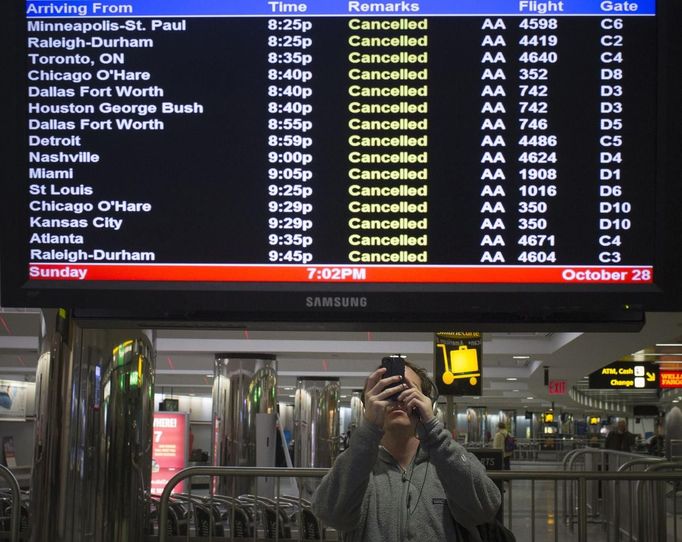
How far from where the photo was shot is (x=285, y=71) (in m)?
3.46

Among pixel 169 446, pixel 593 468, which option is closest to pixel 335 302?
pixel 593 468

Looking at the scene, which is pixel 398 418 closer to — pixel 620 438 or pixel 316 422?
pixel 620 438

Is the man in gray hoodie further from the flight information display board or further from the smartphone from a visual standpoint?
the flight information display board

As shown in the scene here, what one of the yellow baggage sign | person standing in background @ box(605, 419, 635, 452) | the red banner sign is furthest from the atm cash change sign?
the yellow baggage sign

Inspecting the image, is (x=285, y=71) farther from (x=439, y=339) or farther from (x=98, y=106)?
(x=439, y=339)

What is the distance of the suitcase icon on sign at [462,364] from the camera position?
1316 cm

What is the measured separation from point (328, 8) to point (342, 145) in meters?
0.54

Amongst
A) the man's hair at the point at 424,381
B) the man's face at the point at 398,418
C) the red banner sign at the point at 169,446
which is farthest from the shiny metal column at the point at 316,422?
the man's face at the point at 398,418

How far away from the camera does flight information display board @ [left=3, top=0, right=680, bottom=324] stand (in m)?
3.33

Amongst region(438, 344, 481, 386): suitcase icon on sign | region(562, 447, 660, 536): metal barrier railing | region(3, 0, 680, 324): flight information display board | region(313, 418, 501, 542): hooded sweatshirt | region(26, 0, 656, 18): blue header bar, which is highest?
region(26, 0, 656, 18): blue header bar

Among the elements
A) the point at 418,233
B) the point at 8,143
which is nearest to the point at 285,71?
the point at 418,233

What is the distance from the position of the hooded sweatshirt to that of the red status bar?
0.69 m

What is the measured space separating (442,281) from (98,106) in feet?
4.78

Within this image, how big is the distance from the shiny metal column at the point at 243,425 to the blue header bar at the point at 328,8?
1740 cm
